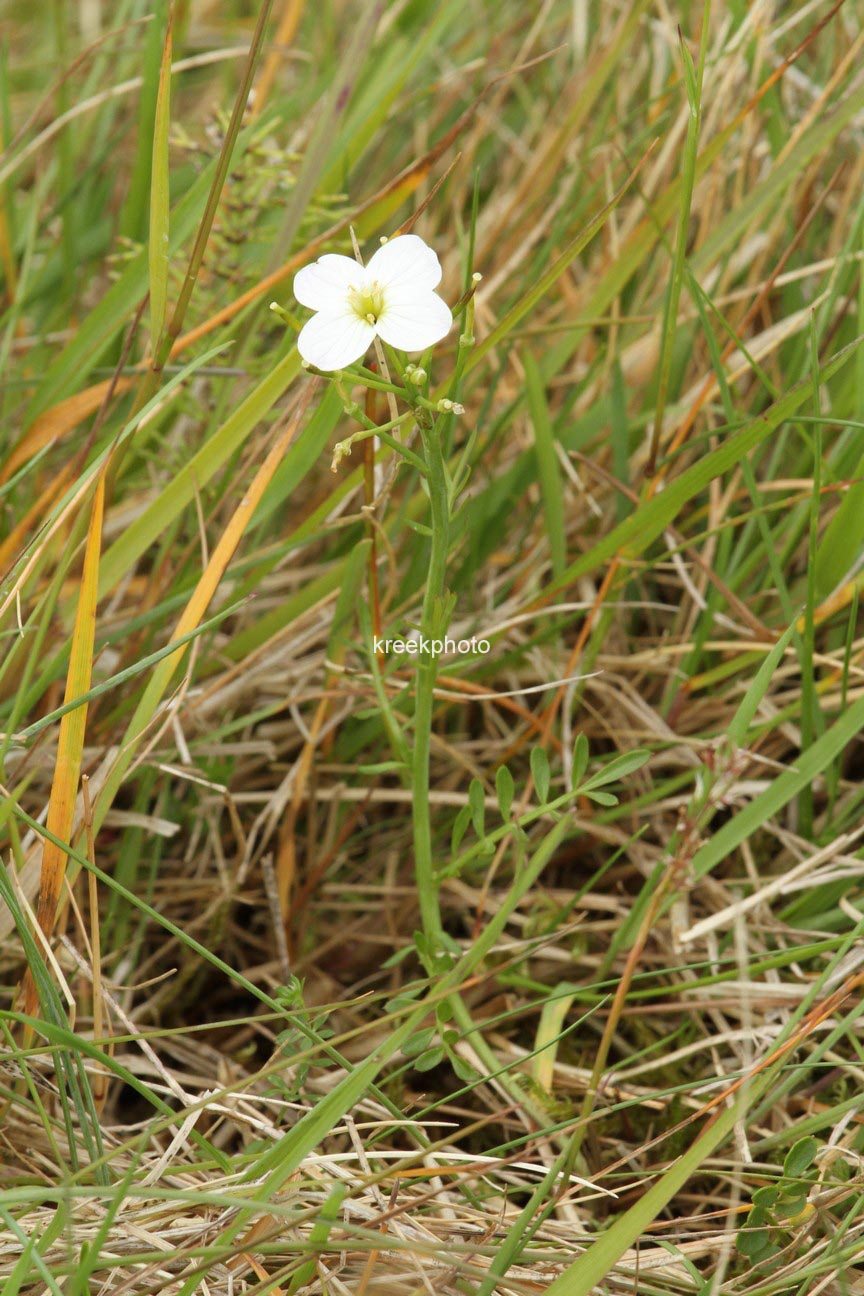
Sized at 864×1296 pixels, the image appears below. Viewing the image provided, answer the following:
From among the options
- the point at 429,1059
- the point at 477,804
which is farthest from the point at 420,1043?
the point at 477,804

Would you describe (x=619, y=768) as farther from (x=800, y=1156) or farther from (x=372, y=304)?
(x=372, y=304)

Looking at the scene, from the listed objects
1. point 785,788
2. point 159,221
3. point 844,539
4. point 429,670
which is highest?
point 159,221

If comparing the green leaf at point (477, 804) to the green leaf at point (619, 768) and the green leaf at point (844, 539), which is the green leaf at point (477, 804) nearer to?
the green leaf at point (619, 768)

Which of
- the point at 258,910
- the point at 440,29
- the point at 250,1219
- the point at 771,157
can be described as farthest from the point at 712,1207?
the point at 440,29

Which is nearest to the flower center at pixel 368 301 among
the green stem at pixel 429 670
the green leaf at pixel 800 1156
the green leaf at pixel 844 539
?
the green stem at pixel 429 670

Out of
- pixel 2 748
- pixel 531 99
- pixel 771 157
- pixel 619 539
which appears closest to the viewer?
pixel 2 748

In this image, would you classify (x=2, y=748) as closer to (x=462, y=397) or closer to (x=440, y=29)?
(x=462, y=397)

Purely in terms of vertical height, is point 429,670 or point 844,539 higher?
point 844,539
